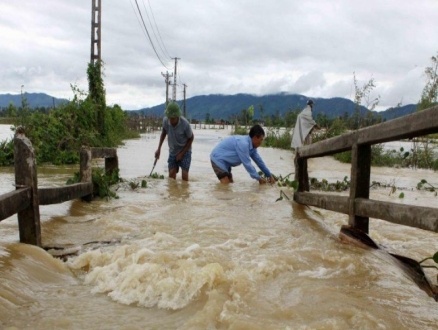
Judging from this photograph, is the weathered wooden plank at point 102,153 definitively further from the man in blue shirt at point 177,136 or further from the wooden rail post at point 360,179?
the wooden rail post at point 360,179

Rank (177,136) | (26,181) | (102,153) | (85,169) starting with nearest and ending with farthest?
1. (26,181)
2. (85,169)
3. (102,153)
4. (177,136)

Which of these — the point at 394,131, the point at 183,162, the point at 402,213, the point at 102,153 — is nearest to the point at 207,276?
the point at 402,213

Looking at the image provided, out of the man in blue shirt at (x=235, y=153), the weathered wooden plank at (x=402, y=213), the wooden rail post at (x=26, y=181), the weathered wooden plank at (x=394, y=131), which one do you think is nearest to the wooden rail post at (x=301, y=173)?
the weathered wooden plank at (x=394, y=131)

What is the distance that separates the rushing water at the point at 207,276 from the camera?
6.70 ft

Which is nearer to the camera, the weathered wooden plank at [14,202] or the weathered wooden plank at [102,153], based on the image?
the weathered wooden plank at [14,202]

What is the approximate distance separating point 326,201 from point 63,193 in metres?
2.71

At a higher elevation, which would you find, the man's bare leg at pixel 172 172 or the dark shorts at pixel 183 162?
the dark shorts at pixel 183 162

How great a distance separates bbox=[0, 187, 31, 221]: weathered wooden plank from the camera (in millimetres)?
2656

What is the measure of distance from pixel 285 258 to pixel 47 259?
1630 millimetres

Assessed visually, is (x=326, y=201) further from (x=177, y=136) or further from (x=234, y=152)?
(x=177, y=136)

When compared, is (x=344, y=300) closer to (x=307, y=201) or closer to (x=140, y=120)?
(x=307, y=201)

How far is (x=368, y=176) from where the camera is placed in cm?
343

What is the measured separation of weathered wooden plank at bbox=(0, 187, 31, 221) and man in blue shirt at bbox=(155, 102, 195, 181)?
15.3 ft

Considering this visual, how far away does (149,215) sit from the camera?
4699mm
